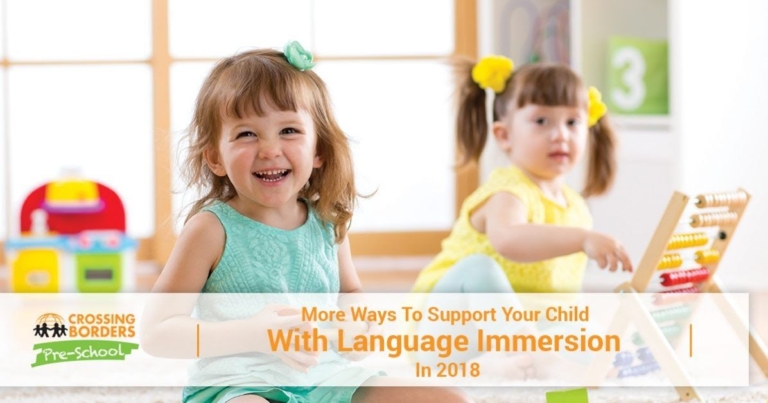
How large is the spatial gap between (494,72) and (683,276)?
507mm

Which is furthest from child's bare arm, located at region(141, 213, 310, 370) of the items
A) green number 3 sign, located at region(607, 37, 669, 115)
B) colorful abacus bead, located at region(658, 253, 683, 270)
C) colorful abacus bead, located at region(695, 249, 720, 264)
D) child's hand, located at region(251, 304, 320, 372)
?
green number 3 sign, located at region(607, 37, 669, 115)

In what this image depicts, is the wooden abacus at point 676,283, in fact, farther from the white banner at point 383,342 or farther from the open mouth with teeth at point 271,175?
the open mouth with teeth at point 271,175

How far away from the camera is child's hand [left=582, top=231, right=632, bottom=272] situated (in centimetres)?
138

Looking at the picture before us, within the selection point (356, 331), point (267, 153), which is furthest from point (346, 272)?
point (267, 153)

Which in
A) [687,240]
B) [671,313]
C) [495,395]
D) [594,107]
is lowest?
[495,395]

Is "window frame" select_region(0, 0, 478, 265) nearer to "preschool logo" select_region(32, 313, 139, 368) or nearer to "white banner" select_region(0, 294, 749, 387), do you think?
"white banner" select_region(0, 294, 749, 387)

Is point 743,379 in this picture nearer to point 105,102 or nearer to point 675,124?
point 675,124

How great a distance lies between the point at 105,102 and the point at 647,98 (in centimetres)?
164

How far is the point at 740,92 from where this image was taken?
262cm

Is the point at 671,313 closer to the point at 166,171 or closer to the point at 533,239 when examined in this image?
the point at 533,239

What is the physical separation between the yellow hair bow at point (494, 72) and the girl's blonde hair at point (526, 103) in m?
0.01

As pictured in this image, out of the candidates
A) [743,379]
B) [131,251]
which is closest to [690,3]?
[743,379]

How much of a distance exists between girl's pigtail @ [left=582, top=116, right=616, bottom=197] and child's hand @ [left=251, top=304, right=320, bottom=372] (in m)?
0.98

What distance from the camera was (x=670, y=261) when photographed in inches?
58.8
